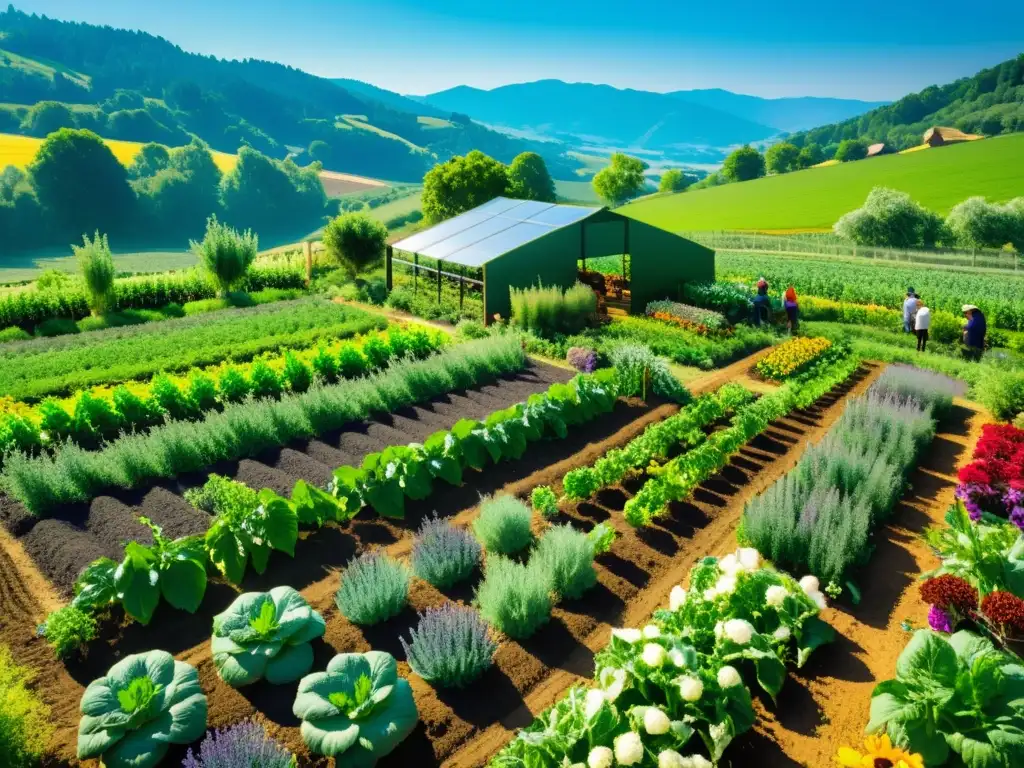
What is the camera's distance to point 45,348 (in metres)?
15.0

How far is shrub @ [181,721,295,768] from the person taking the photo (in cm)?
356

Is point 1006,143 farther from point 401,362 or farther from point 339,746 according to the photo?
point 339,746

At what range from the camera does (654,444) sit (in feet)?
27.0

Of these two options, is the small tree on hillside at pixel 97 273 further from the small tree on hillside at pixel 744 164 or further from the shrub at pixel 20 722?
the small tree on hillside at pixel 744 164

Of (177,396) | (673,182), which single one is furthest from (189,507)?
(673,182)

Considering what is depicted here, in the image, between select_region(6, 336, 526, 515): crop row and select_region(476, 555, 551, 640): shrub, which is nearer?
select_region(476, 555, 551, 640): shrub

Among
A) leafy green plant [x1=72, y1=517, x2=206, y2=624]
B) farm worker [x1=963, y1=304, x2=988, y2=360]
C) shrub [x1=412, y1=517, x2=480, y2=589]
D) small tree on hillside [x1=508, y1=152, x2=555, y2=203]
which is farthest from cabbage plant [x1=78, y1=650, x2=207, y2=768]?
small tree on hillside [x1=508, y1=152, x2=555, y2=203]

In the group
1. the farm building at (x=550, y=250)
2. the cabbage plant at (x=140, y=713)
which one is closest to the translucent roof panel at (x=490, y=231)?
the farm building at (x=550, y=250)

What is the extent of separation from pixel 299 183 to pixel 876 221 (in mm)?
75837

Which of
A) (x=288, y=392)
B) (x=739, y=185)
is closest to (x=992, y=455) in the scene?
(x=288, y=392)

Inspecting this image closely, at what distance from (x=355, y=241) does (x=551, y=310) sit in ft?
37.3

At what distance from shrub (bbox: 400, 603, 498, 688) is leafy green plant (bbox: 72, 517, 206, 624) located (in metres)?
2.13

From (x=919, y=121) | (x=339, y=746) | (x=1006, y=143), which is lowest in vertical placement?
(x=339, y=746)

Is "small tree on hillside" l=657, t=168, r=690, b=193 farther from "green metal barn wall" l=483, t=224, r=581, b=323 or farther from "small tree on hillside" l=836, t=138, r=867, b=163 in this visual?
"green metal barn wall" l=483, t=224, r=581, b=323
